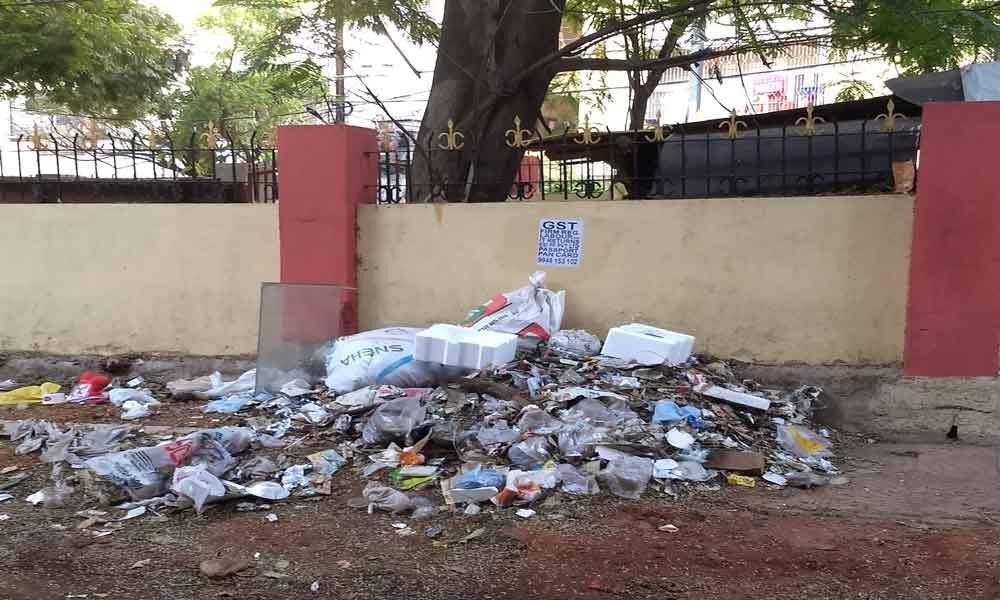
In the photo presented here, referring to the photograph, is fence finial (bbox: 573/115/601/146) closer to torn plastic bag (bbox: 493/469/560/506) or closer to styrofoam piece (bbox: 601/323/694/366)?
styrofoam piece (bbox: 601/323/694/366)

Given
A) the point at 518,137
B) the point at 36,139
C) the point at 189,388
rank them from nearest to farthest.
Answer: the point at 518,137
the point at 189,388
the point at 36,139

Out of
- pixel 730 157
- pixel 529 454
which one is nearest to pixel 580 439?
pixel 529 454

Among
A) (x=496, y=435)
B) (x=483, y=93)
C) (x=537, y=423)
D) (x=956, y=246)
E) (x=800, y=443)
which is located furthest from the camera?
(x=483, y=93)

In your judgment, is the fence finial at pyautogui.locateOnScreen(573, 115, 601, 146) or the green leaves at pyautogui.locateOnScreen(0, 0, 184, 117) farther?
the green leaves at pyautogui.locateOnScreen(0, 0, 184, 117)

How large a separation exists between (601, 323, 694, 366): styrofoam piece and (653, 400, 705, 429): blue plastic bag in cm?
67

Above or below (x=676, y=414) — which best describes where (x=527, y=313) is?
above

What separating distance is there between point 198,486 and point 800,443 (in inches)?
130

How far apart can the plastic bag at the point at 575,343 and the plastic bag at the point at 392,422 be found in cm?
131

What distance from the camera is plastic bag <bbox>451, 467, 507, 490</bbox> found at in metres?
4.00

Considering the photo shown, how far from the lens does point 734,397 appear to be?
503cm

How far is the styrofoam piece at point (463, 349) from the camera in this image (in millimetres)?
5328

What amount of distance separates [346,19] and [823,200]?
11.3ft

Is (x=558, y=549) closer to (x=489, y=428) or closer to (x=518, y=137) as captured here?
(x=489, y=428)

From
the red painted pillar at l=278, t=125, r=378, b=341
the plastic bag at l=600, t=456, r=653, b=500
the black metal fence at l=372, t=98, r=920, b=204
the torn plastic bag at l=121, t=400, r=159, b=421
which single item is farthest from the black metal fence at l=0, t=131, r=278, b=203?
the plastic bag at l=600, t=456, r=653, b=500
